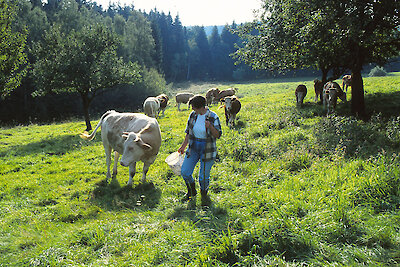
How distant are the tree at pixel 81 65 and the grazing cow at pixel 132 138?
10772 mm

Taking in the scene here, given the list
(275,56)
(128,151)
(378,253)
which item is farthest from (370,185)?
(275,56)

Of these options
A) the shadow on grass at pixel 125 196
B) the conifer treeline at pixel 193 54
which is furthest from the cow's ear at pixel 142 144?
the conifer treeline at pixel 193 54

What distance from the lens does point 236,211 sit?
4582 mm

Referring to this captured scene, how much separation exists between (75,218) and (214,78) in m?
82.9

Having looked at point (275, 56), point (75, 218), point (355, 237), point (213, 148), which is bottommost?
point (75, 218)

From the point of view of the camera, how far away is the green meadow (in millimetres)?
3324

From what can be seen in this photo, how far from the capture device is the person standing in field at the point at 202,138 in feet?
16.2

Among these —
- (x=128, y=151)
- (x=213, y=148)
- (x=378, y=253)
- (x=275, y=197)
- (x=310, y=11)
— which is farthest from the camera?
(x=310, y=11)

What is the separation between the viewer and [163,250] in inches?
141

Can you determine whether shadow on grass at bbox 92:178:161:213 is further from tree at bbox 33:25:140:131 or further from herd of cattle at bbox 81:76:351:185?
tree at bbox 33:25:140:131

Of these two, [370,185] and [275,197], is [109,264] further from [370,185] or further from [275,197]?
[370,185]

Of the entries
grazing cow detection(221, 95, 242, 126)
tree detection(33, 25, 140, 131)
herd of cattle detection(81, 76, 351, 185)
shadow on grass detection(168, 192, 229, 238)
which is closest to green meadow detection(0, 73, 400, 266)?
shadow on grass detection(168, 192, 229, 238)

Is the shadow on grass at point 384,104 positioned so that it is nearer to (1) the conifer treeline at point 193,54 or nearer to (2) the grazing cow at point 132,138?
(2) the grazing cow at point 132,138

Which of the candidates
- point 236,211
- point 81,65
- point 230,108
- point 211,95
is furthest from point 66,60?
point 236,211
